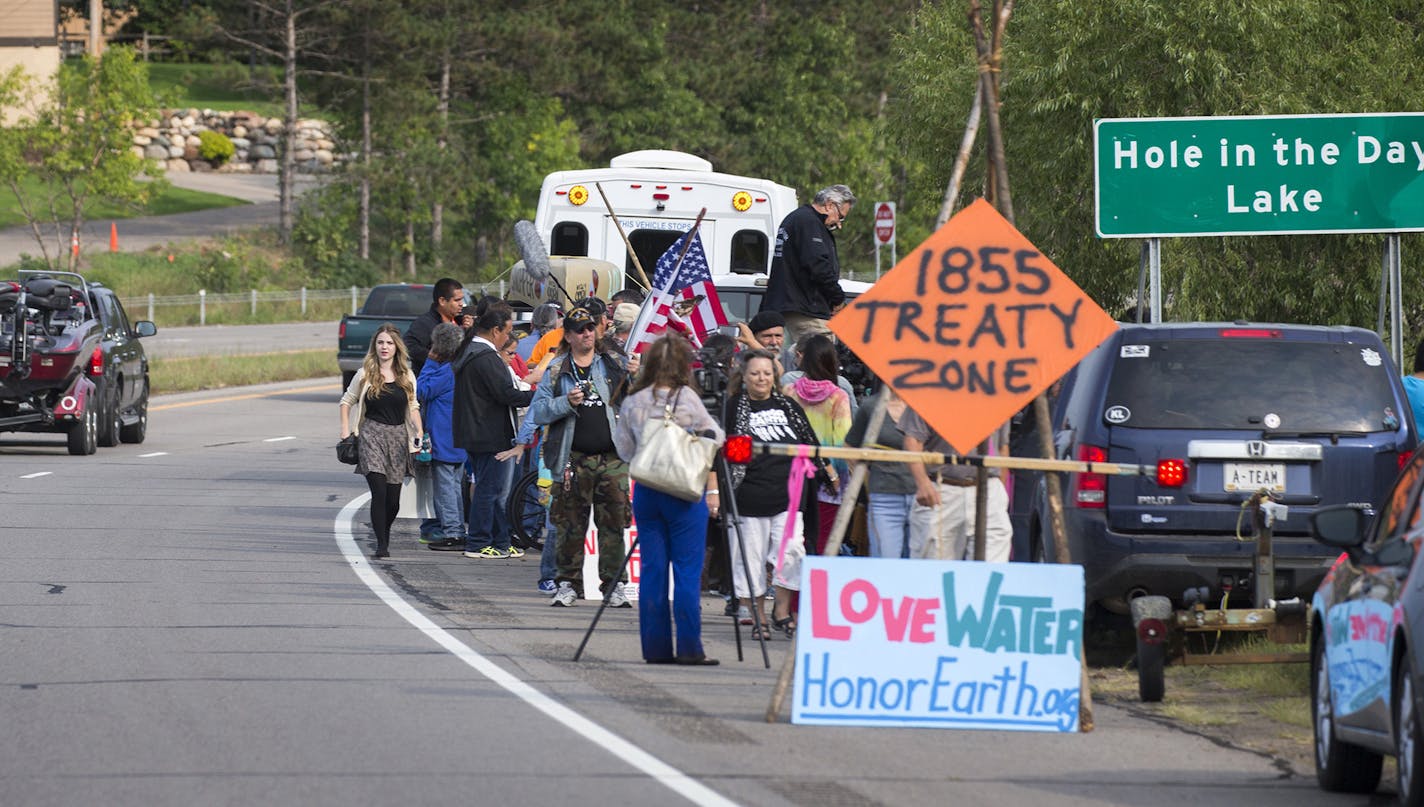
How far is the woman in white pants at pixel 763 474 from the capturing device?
1260 cm

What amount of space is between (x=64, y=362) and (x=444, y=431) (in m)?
9.52

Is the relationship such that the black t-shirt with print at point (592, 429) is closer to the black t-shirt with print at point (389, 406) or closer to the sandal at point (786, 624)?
the sandal at point (786, 624)

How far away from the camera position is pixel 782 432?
12547 mm

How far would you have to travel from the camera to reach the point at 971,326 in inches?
396

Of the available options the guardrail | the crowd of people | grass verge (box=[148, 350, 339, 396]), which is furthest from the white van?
the guardrail

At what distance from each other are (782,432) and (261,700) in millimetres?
3672

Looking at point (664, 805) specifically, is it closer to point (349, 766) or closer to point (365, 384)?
point (349, 766)

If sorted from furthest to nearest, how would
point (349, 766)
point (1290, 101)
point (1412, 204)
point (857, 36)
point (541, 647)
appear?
point (857, 36) < point (1290, 101) < point (1412, 204) < point (541, 647) < point (349, 766)

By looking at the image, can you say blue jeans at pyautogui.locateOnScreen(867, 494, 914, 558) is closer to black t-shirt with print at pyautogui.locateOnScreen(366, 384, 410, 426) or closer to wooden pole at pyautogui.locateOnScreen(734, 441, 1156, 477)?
wooden pole at pyautogui.locateOnScreen(734, 441, 1156, 477)

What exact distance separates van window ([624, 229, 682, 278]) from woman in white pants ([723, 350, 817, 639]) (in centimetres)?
913

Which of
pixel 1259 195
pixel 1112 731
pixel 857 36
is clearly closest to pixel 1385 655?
pixel 1112 731

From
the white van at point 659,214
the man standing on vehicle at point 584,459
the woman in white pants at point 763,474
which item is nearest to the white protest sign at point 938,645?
the woman in white pants at point 763,474

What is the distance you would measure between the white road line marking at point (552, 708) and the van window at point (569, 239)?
252 inches

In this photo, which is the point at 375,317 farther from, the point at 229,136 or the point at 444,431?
the point at 229,136
